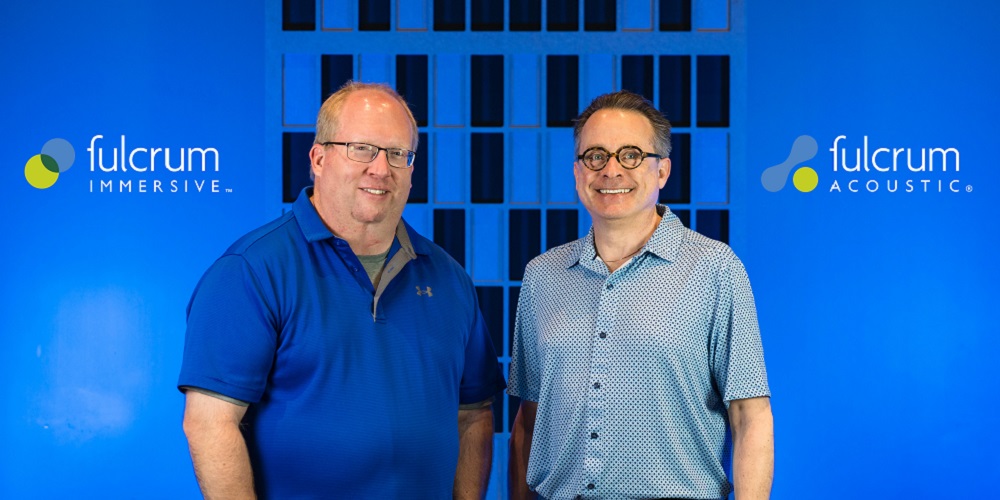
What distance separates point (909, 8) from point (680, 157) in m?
1.00

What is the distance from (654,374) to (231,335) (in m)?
0.84

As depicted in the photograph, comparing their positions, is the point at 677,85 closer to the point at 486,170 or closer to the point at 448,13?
the point at 486,170

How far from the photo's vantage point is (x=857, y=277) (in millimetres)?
3596

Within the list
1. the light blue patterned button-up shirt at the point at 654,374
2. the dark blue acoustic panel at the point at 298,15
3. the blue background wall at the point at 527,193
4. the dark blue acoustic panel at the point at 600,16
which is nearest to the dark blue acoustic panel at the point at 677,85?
the blue background wall at the point at 527,193

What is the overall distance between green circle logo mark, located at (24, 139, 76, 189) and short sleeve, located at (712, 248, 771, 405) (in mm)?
2621

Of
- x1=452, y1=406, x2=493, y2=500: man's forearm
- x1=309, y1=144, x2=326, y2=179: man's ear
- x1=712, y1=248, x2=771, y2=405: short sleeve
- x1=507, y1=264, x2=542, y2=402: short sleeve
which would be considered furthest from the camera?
x1=452, y1=406, x2=493, y2=500: man's forearm

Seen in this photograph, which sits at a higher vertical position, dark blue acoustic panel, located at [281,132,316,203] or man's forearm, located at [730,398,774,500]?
dark blue acoustic panel, located at [281,132,316,203]

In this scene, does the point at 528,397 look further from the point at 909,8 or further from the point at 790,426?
the point at 909,8

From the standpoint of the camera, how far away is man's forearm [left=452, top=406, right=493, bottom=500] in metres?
2.37

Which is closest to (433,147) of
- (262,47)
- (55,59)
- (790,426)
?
(262,47)

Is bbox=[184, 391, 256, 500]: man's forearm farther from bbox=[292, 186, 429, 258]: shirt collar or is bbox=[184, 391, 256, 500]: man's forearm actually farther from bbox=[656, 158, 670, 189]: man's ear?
bbox=[656, 158, 670, 189]: man's ear

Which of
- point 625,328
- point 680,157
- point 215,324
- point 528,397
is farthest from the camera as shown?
point 680,157

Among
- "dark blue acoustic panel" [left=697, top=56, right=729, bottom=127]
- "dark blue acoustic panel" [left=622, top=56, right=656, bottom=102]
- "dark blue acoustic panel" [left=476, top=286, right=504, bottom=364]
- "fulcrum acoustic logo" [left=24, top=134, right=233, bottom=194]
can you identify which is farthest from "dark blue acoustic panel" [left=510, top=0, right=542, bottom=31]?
"fulcrum acoustic logo" [left=24, top=134, right=233, bottom=194]

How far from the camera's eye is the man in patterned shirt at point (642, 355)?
6.54 feet
